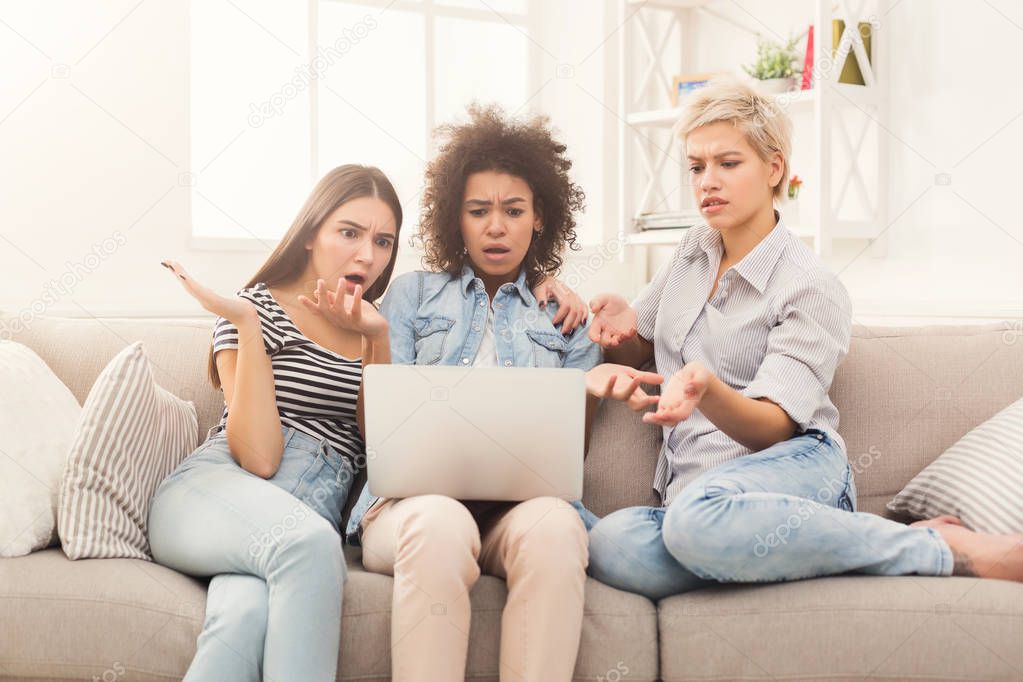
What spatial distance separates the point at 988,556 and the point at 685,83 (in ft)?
7.40

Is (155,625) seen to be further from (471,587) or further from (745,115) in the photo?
(745,115)

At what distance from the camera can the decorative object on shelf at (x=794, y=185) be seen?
304cm

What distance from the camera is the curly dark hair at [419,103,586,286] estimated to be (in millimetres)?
1980

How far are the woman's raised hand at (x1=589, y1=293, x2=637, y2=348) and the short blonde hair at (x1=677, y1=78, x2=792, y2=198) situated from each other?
1.12 ft

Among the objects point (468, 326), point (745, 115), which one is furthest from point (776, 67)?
point (468, 326)

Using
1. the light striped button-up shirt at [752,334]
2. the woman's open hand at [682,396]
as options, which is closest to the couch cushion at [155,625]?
the woman's open hand at [682,396]

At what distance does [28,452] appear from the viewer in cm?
158

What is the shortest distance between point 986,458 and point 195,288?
52.2 inches

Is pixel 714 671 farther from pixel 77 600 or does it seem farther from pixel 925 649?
pixel 77 600

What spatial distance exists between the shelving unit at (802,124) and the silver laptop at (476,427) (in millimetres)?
1503

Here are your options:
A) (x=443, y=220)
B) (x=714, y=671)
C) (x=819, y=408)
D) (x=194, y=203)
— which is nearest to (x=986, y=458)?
(x=819, y=408)

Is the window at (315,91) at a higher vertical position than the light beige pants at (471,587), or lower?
higher

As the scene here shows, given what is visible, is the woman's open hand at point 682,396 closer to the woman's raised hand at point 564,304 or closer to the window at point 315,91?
the woman's raised hand at point 564,304

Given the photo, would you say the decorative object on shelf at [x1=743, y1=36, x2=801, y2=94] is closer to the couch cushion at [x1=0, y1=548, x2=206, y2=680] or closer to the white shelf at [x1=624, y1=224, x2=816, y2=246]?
the white shelf at [x1=624, y1=224, x2=816, y2=246]
